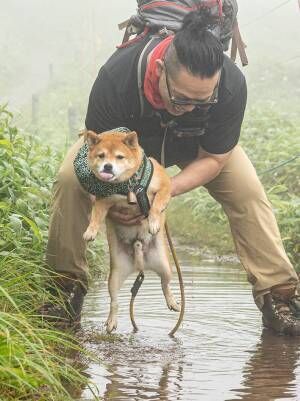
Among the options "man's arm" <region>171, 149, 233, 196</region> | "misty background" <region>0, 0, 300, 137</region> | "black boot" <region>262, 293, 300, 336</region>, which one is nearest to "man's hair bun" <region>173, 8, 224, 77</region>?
"man's arm" <region>171, 149, 233, 196</region>

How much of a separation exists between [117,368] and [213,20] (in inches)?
81.8

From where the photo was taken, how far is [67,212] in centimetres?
533

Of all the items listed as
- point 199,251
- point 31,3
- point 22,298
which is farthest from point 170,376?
point 31,3

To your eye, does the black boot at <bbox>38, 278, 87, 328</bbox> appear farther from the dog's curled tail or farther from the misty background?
the misty background

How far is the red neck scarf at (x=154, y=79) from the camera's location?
4868 millimetres

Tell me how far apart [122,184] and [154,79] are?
0.63 meters

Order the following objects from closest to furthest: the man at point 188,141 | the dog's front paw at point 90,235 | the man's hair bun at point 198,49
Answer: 1. the man's hair bun at point 198,49
2. the man at point 188,141
3. the dog's front paw at point 90,235

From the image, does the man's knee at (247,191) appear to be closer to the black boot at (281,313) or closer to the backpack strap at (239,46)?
the black boot at (281,313)

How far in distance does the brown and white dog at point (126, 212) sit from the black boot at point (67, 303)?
1.07ft

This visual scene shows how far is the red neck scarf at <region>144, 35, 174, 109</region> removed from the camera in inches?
192

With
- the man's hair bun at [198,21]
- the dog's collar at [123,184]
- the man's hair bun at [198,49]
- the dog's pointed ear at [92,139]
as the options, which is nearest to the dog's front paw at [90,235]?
the dog's collar at [123,184]

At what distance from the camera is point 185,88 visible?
183 inches

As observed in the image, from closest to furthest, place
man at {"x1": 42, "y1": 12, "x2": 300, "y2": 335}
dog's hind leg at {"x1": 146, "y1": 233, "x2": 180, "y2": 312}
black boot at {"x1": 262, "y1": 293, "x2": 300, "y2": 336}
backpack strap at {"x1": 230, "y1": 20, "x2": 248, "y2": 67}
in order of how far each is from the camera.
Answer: man at {"x1": 42, "y1": 12, "x2": 300, "y2": 335} → dog's hind leg at {"x1": 146, "y1": 233, "x2": 180, "y2": 312} → black boot at {"x1": 262, "y1": 293, "x2": 300, "y2": 336} → backpack strap at {"x1": 230, "y1": 20, "x2": 248, "y2": 67}

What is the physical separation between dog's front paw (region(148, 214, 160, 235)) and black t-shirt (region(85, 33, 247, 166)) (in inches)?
21.2
